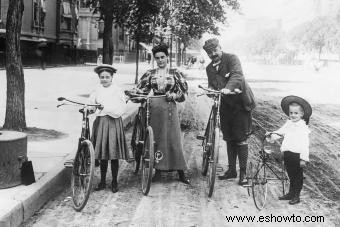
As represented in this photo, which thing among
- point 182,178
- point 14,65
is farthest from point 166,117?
point 14,65

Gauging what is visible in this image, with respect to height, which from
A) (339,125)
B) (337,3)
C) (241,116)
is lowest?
(339,125)

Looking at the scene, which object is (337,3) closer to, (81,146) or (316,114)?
(316,114)

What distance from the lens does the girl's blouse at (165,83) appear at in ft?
20.5

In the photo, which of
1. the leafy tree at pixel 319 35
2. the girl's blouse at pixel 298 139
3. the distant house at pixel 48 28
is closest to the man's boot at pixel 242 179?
the girl's blouse at pixel 298 139

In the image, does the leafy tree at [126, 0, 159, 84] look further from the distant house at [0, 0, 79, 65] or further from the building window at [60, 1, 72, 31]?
the building window at [60, 1, 72, 31]

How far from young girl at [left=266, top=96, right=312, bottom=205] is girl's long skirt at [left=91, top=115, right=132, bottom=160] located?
1.70 meters

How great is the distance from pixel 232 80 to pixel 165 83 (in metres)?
0.82

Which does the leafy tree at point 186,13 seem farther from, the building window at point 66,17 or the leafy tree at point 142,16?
the building window at point 66,17

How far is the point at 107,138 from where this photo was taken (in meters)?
5.75

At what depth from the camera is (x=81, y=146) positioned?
5.41m

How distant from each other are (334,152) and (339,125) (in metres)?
4.05

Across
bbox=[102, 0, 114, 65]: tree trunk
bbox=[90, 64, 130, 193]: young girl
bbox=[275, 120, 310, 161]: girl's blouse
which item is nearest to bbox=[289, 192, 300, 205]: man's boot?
bbox=[275, 120, 310, 161]: girl's blouse

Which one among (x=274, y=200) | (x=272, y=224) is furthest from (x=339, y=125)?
(x=272, y=224)

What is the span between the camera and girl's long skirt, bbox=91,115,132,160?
18.8 feet
